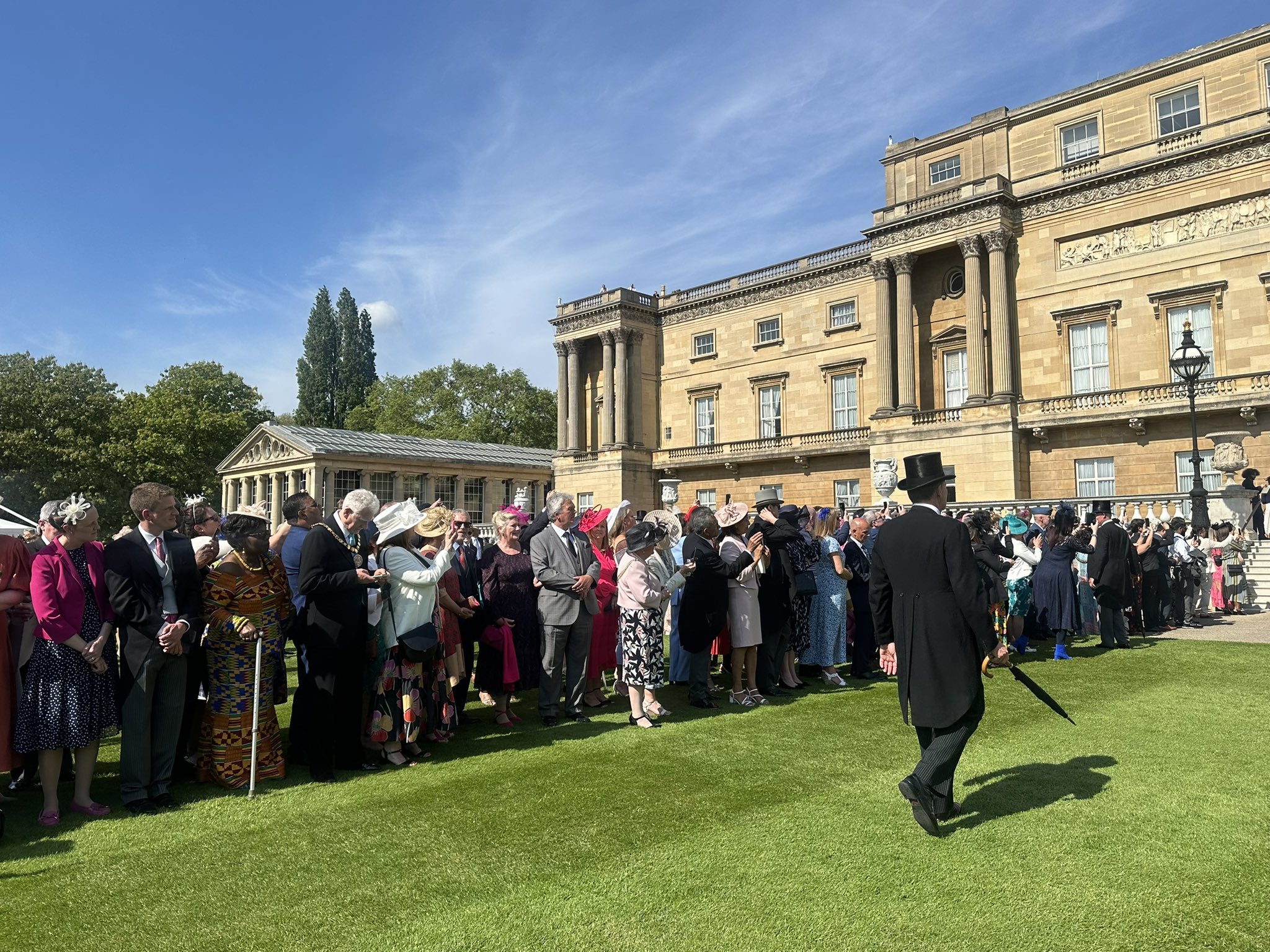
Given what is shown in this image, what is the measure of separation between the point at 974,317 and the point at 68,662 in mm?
30736

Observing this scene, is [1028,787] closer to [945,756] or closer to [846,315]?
[945,756]

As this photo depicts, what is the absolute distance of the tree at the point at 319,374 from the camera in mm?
80375

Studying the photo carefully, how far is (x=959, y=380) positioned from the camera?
32.8 metres

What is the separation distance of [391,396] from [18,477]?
26717 millimetres

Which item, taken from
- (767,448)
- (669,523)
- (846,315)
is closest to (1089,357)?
(846,315)

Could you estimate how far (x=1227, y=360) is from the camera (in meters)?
25.8

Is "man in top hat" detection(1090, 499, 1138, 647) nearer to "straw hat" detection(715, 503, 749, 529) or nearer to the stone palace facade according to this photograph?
"straw hat" detection(715, 503, 749, 529)

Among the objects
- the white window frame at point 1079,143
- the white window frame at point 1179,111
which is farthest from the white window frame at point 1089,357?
the white window frame at point 1179,111

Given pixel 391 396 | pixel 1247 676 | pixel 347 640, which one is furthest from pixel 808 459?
pixel 391 396

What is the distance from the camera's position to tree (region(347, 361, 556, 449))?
66125 millimetres

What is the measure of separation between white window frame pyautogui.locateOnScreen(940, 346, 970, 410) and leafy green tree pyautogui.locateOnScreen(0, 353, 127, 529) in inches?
1770

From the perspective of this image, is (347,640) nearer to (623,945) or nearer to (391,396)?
A: (623,945)

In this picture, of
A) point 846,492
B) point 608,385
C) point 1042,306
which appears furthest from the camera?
point 608,385

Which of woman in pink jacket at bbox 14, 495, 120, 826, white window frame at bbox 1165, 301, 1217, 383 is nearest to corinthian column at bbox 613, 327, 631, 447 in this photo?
white window frame at bbox 1165, 301, 1217, 383
